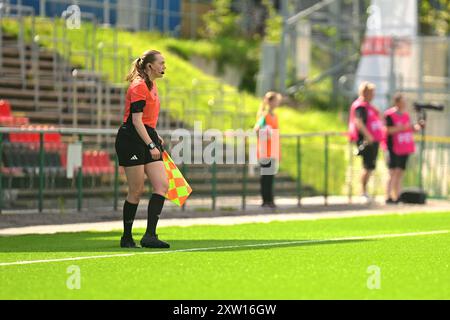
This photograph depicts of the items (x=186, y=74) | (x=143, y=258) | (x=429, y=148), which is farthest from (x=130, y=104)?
(x=186, y=74)

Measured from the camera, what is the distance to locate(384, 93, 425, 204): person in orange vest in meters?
24.1

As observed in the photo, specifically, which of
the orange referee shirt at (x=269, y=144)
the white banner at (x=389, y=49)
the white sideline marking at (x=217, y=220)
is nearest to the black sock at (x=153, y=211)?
the white sideline marking at (x=217, y=220)

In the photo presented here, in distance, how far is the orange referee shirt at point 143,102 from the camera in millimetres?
13406

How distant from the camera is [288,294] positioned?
9.73m

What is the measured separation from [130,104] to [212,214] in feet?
25.6

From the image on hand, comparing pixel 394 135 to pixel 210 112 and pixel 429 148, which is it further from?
pixel 210 112

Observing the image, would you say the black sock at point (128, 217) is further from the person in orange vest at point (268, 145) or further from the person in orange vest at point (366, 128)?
the person in orange vest at point (366, 128)

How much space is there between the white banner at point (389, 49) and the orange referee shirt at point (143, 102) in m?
18.0

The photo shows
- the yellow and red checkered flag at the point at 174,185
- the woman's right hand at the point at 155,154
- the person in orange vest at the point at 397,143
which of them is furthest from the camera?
the person in orange vest at the point at 397,143

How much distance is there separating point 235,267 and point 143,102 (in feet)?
8.11

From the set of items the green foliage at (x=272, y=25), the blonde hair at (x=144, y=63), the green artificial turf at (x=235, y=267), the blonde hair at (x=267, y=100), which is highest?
the green foliage at (x=272, y=25)

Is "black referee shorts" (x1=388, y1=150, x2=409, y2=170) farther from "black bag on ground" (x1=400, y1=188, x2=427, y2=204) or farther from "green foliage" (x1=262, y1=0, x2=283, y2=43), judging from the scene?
"green foliage" (x1=262, y1=0, x2=283, y2=43)

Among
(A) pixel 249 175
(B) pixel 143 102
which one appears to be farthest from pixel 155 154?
(A) pixel 249 175

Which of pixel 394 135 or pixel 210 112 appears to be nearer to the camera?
pixel 394 135
